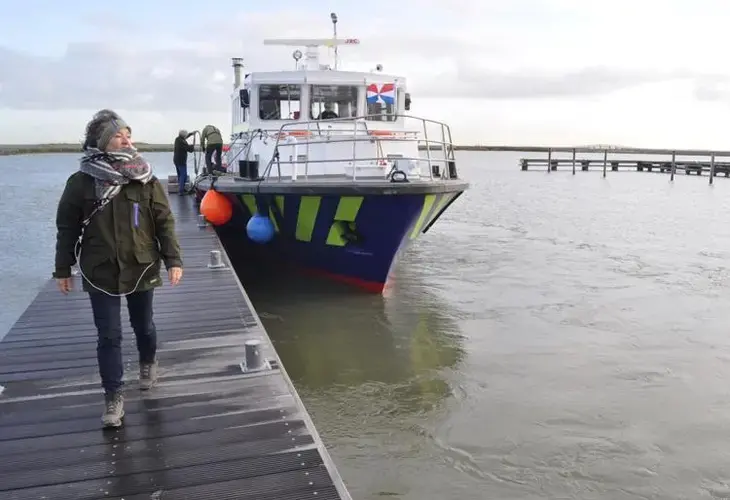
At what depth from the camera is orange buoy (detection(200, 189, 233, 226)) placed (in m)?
9.65

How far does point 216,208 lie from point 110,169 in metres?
6.69

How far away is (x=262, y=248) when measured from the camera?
370 inches

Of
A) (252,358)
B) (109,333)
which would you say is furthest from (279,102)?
(109,333)

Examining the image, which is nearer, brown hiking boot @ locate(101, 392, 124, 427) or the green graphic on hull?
brown hiking boot @ locate(101, 392, 124, 427)

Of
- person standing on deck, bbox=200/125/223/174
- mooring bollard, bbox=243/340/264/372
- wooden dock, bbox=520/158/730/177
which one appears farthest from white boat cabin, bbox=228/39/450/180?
wooden dock, bbox=520/158/730/177

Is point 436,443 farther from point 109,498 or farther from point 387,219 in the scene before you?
point 387,219

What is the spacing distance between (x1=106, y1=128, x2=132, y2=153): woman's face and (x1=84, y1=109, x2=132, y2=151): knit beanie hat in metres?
0.01

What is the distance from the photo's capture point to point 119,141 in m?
3.10

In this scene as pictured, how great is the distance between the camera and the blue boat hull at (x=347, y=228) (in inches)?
310

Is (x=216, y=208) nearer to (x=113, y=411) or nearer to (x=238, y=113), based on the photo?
(x=238, y=113)

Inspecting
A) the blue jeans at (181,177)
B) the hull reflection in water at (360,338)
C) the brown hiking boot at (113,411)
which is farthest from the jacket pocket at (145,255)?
the blue jeans at (181,177)

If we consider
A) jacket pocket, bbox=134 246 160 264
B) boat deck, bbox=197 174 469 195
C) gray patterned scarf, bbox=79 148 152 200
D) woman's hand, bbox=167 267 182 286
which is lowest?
woman's hand, bbox=167 267 182 286

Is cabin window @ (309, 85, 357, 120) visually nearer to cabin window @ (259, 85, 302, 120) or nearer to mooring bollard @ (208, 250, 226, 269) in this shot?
cabin window @ (259, 85, 302, 120)

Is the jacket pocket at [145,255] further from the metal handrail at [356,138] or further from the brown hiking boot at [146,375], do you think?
the metal handrail at [356,138]
